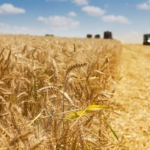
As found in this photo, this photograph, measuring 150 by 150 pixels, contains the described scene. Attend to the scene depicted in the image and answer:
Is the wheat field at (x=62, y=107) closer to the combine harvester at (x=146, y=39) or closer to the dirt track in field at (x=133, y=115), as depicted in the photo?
the dirt track in field at (x=133, y=115)

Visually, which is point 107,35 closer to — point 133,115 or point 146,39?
point 146,39

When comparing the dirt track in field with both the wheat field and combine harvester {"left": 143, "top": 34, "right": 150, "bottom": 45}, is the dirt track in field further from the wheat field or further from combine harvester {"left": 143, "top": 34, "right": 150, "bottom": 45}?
combine harvester {"left": 143, "top": 34, "right": 150, "bottom": 45}

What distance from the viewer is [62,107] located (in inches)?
87.7

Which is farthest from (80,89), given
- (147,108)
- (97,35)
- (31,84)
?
(97,35)

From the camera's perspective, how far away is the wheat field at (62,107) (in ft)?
6.42

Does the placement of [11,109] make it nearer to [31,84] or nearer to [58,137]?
[58,137]

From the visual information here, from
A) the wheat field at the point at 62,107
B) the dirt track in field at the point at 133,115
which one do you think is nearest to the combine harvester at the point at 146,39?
the dirt track in field at the point at 133,115

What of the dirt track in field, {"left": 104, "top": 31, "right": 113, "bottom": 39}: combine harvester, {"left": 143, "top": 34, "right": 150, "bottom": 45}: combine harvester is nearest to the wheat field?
the dirt track in field

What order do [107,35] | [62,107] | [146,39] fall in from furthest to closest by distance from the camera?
1. [107,35]
2. [146,39]
3. [62,107]

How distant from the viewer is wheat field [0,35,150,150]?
1.96 meters

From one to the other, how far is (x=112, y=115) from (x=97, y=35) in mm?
53134

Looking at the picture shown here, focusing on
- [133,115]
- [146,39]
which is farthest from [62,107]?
[146,39]

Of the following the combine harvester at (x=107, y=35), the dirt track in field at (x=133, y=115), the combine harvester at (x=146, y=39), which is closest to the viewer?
the dirt track in field at (x=133, y=115)

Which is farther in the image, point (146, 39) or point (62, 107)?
point (146, 39)
